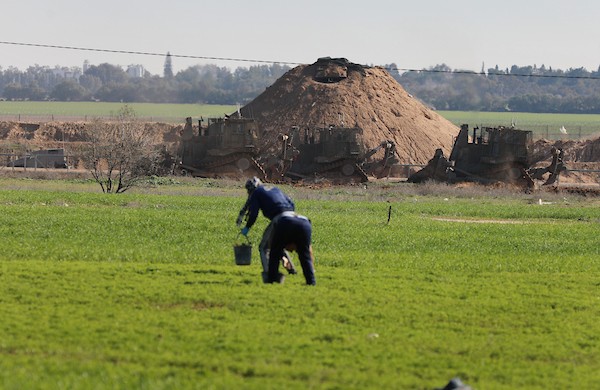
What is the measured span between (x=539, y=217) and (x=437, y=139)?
42.2 metres

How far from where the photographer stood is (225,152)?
6588cm

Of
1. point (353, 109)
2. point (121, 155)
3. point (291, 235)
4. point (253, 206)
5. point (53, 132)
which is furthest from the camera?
point (53, 132)

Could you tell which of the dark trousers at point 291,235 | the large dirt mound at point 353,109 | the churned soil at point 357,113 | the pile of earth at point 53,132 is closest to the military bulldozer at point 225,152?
the churned soil at point 357,113

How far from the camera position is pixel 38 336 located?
563 inches

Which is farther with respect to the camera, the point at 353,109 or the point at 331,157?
the point at 353,109

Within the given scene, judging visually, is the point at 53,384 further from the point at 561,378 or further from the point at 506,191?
the point at 506,191

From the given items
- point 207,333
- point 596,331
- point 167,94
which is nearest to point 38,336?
point 207,333

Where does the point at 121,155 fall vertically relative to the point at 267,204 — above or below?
below

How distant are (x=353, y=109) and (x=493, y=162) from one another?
20396mm

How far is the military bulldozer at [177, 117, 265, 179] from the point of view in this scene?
6594 centimetres

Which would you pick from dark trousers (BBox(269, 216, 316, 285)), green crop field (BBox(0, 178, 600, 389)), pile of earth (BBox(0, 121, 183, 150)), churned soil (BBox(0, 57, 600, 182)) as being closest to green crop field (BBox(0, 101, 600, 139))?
pile of earth (BBox(0, 121, 183, 150))

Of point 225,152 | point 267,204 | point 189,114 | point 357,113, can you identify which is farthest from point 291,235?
point 189,114

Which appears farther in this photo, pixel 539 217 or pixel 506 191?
pixel 506 191

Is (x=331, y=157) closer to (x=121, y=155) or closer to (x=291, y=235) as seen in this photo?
(x=121, y=155)
